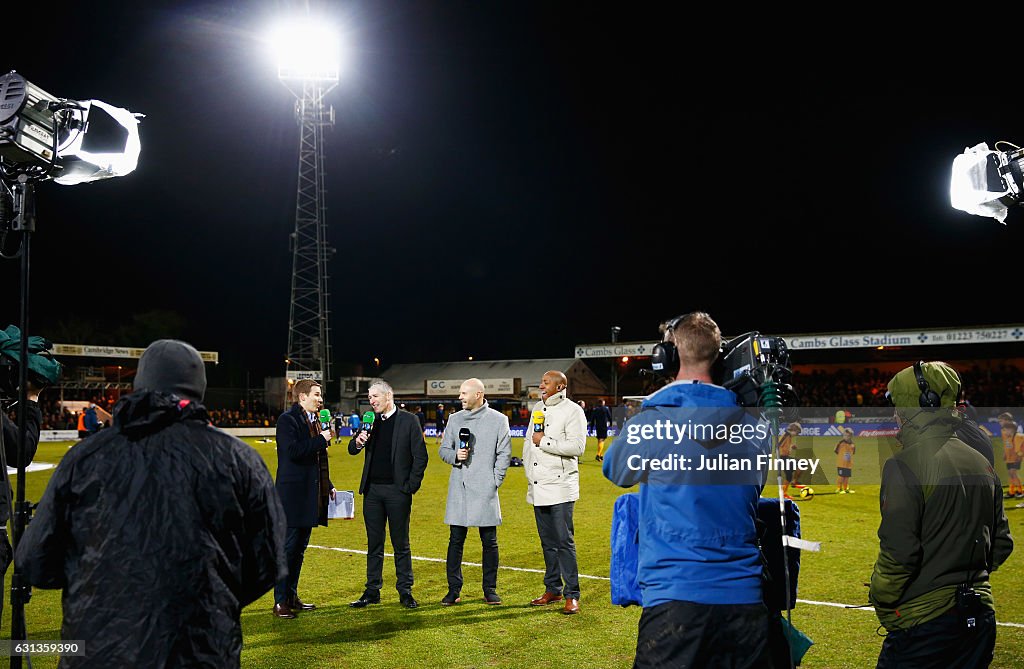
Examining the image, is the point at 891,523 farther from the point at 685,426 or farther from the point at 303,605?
the point at 303,605

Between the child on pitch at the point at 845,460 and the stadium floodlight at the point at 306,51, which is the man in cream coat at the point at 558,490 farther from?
the stadium floodlight at the point at 306,51

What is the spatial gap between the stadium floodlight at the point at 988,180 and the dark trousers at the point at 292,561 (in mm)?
5758

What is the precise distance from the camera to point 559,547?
6.95 metres

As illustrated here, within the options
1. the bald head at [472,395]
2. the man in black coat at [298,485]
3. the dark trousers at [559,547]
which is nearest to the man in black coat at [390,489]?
the man in black coat at [298,485]

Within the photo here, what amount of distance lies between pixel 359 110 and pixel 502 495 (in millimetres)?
38307

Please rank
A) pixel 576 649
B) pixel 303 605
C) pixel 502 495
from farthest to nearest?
pixel 502 495, pixel 303 605, pixel 576 649

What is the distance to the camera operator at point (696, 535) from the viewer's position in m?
2.74

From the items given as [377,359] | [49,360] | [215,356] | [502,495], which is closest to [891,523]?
[49,360]

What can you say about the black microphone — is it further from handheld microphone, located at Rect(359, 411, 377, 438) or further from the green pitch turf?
the green pitch turf

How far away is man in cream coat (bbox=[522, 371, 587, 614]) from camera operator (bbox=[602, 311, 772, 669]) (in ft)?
13.0

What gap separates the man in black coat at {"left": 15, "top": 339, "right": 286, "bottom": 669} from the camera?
248 cm

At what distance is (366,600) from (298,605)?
605mm

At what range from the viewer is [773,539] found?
10.2 ft

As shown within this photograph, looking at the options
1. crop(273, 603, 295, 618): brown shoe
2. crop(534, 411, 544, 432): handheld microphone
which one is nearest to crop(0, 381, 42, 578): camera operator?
crop(273, 603, 295, 618): brown shoe
